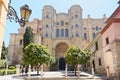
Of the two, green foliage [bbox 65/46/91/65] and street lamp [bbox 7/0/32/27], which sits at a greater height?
street lamp [bbox 7/0/32/27]

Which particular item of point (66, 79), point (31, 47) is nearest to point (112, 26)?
point (66, 79)

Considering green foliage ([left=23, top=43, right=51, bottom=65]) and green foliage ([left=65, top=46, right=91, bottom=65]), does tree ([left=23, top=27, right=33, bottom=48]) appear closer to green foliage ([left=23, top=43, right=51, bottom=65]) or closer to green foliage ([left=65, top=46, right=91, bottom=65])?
green foliage ([left=23, top=43, right=51, bottom=65])

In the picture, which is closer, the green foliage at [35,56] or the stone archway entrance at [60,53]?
the green foliage at [35,56]

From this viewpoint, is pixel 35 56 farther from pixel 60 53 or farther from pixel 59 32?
pixel 59 32

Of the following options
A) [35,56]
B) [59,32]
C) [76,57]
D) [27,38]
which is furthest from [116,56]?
[59,32]

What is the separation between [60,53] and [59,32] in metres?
6.24

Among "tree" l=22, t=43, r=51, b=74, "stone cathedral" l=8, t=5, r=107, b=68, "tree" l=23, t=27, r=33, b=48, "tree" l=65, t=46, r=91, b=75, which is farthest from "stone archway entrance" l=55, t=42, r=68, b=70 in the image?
"tree" l=65, t=46, r=91, b=75

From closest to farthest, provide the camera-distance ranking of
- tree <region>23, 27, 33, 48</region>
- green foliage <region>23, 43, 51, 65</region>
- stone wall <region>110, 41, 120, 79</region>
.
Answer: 1. stone wall <region>110, 41, 120, 79</region>
2. green foliage <region>23, 43, 51, 65</region>
3. tree <region>23, 27, 33, 48</region>

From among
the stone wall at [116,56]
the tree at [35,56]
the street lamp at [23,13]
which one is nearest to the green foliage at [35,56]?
the tree at [35,56]

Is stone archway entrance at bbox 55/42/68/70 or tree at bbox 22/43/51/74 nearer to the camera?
tree at bbox 22/43/51/74

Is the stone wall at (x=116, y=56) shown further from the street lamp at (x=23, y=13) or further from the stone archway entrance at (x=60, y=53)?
the stone archway entrance at (x=60, y=53)

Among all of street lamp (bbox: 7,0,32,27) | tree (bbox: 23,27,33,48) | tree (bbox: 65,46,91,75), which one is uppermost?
tree (bbox: 23,27,33,48)

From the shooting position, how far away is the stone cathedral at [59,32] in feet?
113

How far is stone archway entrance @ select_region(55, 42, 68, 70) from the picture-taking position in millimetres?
36688
